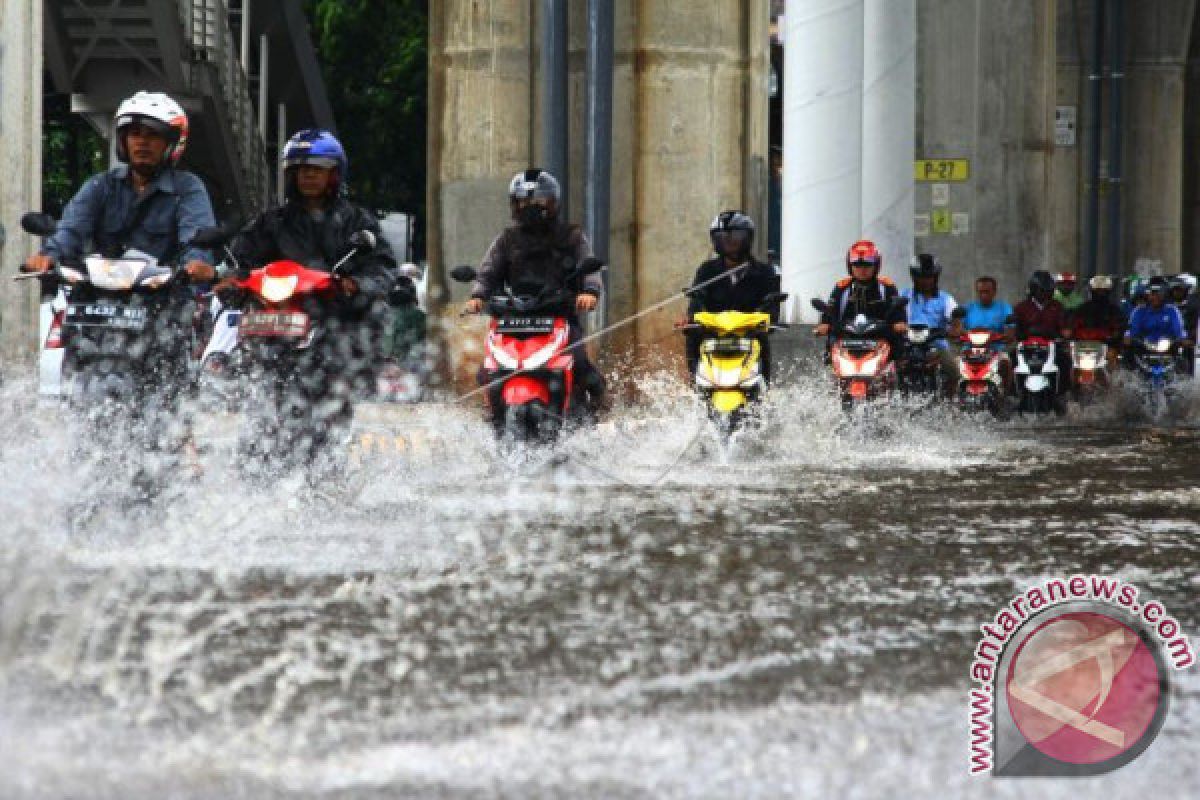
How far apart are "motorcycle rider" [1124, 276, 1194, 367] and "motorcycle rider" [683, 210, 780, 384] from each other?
33.7ft

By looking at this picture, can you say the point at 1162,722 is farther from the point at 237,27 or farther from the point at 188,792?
the point at 237,27

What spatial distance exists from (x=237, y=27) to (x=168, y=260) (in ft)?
119

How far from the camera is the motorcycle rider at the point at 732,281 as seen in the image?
16.2 m

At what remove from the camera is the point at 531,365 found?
42.6 feet

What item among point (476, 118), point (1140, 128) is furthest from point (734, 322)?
point (1140, 128)

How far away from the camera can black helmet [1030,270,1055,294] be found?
24.8 meters

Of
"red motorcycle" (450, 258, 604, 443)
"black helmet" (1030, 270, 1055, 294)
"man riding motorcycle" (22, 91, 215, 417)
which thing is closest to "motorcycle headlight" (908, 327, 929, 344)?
"black helmet" (1030, 270, 1055, 294)

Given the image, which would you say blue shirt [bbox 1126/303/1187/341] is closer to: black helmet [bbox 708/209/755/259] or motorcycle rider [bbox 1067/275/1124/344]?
motorcycle rider [bbox 1067/275/1124/344]

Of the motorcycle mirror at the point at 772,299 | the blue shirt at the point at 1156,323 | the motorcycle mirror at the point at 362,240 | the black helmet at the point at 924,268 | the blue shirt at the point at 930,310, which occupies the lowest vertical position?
the blue shirt at the point at 1156,323

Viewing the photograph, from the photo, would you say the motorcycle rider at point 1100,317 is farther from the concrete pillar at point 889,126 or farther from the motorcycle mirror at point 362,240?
the motorcycle mirror at point 362,240

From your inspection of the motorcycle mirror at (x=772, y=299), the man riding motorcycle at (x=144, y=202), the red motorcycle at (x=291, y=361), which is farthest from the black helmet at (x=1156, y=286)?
the man riding motorcycle at (x=144, y=202)

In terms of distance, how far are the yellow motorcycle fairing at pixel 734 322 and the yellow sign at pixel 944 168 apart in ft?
35.3

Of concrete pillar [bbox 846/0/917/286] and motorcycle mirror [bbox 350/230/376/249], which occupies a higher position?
concrete pillar [bbox 846/0/917/286]

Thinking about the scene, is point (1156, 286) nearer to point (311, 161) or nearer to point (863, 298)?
point (863, 298)
